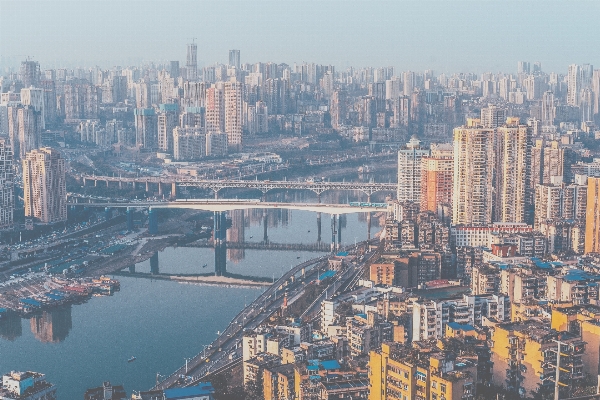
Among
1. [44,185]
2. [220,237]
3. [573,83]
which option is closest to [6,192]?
[44,185]

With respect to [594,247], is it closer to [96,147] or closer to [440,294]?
[440,294]

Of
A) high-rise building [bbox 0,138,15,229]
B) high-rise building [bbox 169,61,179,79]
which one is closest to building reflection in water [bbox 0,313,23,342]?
high-rise building [bbox 0,138,15,229]

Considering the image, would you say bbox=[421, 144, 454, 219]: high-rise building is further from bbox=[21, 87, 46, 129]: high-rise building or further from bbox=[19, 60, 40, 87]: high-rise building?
bbox=[19, 60, 40, 87]: high-rise building

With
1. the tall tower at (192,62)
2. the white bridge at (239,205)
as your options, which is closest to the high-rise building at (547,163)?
the white bridge at (239,205)

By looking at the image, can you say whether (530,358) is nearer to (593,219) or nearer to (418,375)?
(418,375)

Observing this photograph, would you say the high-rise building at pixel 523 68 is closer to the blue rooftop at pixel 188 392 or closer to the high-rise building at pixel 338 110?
the high-rise building at pixel 338 110
